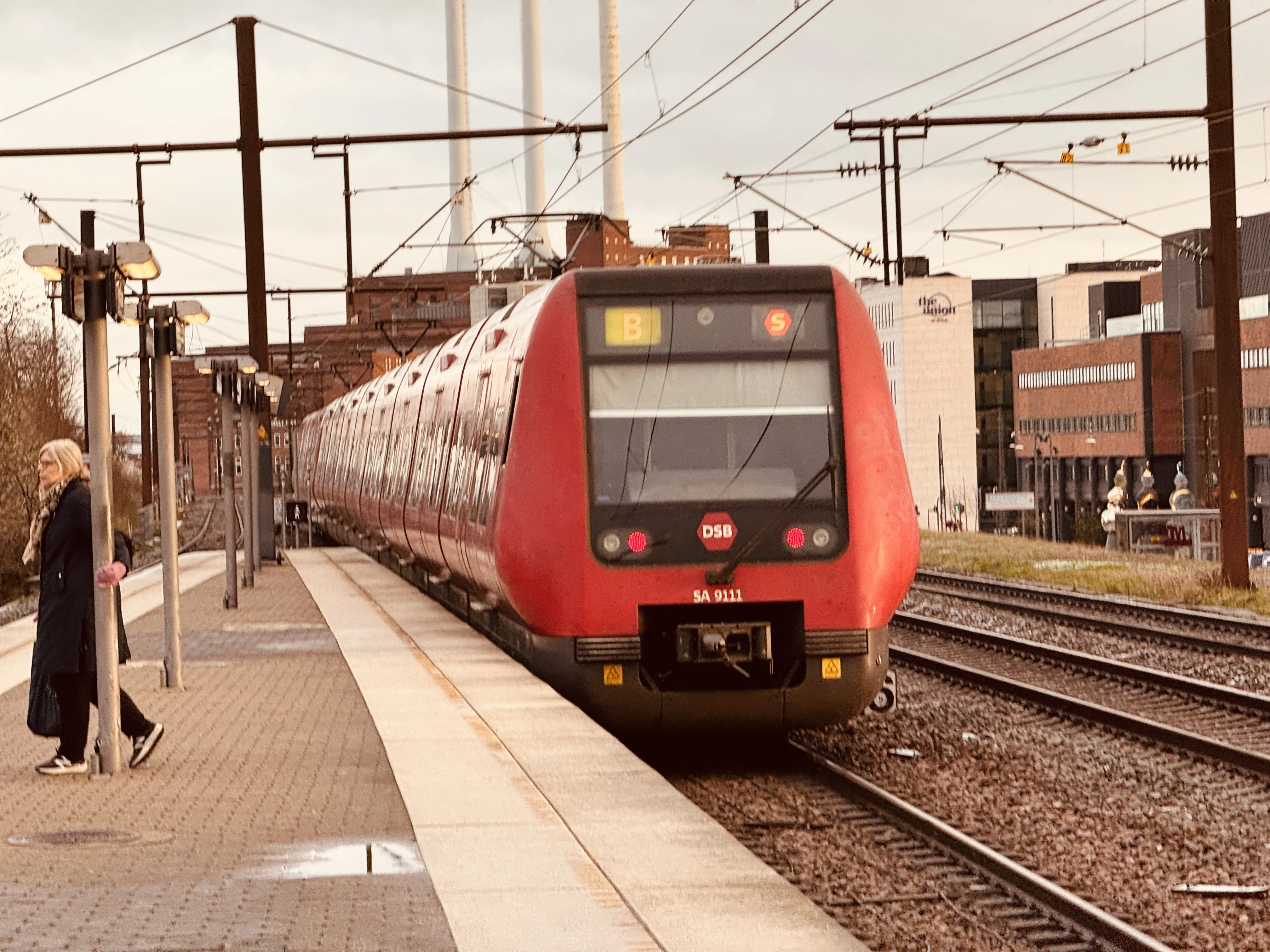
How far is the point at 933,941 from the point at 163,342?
27.0 ft

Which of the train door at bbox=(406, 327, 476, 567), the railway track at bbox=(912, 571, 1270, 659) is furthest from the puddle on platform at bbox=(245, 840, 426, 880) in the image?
the railway track at bbox=(912, 571, 1270, 659)

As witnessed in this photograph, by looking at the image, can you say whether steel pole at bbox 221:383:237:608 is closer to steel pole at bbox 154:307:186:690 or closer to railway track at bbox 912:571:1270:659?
steel pole at bbox 154:307:186:690

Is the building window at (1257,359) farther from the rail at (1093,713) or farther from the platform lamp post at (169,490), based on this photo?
the platform lamp post at (169,490)

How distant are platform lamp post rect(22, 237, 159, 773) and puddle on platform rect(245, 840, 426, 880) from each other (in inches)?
98.7

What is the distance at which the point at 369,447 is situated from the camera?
98.5 feet

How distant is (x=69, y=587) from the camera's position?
976cm

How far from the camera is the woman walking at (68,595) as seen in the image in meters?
9.70

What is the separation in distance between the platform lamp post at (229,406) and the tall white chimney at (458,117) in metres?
99.1

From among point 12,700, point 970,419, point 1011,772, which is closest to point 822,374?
point 1011,772

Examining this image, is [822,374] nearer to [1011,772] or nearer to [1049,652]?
[1011,772]

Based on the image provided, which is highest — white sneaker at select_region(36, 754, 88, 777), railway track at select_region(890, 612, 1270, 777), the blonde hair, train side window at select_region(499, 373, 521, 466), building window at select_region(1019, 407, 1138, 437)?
building window at select_region(1019, 407, 1138, 437)

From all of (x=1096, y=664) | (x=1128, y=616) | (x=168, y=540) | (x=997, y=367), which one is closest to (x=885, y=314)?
(x=997, y=367)

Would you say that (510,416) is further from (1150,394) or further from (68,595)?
(1150,394)

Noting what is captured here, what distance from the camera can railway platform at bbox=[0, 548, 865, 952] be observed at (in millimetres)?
6273
